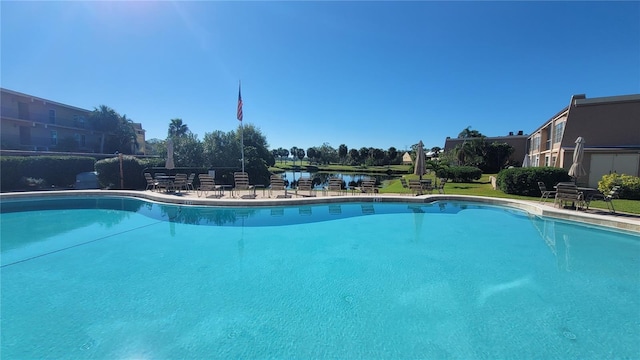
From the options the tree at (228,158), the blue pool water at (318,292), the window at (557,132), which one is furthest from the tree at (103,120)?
the window at (557,132)

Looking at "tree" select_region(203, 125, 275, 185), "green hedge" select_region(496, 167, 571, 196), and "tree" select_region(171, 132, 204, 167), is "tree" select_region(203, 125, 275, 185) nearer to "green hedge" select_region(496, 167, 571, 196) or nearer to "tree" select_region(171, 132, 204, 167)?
"tree" select_region(171, 132, 204, 167)

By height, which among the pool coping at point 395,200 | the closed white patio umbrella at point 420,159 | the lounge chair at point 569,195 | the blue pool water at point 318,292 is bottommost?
the blue pool water at point 318,292

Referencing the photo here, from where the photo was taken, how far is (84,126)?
105ft

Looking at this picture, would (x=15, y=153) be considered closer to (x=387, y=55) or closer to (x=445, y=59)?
(x=387, y=55)

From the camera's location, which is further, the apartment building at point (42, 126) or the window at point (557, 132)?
the apartment building at point (42, 126)

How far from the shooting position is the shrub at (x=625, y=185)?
12498mm

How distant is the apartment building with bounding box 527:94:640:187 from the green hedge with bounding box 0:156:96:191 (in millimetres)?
30931

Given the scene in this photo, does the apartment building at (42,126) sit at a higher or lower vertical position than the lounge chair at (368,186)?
higher

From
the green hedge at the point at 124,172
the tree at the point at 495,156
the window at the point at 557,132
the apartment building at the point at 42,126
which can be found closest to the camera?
the green hedge at the point at 124,172

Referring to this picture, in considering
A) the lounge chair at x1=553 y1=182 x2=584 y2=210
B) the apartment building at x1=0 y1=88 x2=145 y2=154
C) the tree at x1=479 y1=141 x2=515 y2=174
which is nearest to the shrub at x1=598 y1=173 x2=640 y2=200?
the lounge chair at x1=553 y1=182 x2=584 y2=210

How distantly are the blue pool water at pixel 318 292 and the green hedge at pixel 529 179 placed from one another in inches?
228

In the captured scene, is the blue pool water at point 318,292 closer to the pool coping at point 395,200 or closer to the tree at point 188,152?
the pool coping at point 395,200

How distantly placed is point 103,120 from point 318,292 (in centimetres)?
3948

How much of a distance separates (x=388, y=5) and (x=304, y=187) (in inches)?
359
